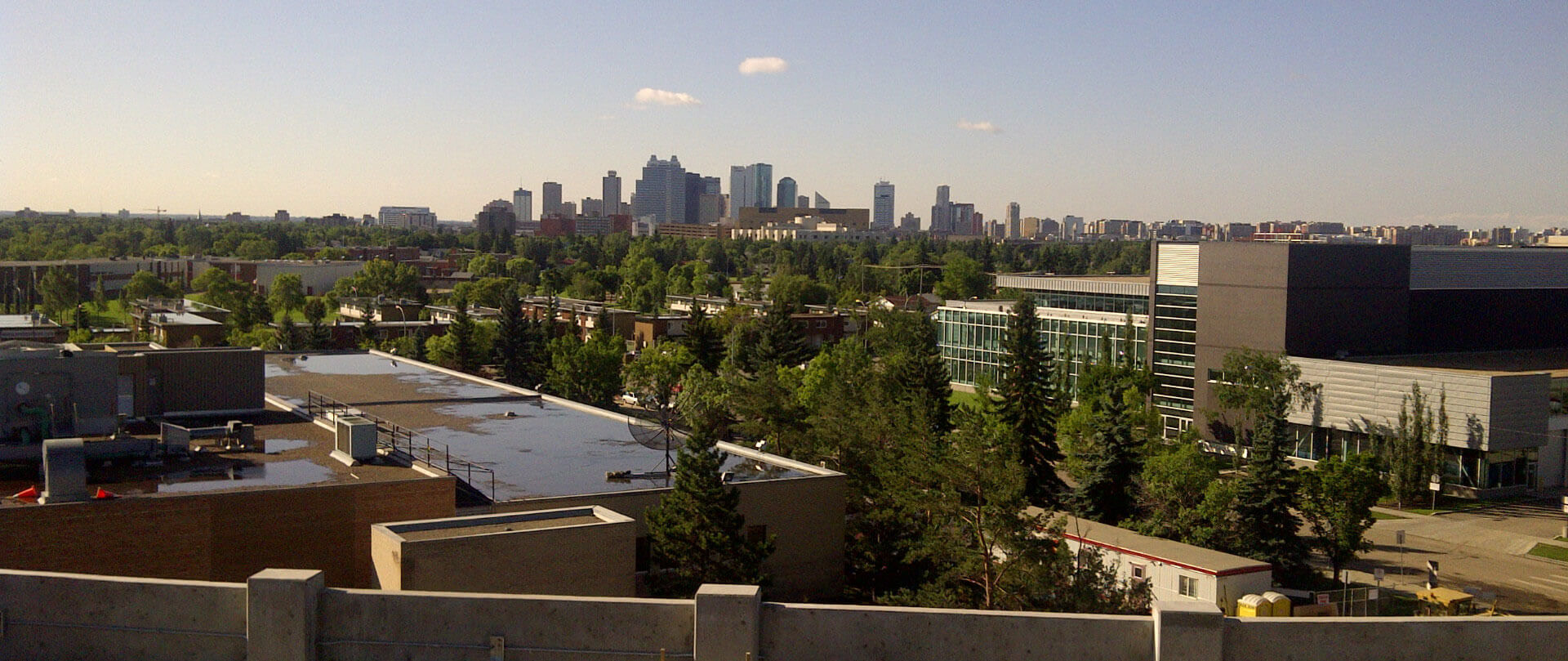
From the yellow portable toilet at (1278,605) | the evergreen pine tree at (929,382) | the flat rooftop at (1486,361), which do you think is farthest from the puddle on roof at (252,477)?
the flat rooftop at (1486,361)

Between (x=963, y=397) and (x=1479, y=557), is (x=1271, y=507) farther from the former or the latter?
(x=963, y=397)

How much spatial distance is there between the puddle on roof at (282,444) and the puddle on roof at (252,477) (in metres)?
1.64

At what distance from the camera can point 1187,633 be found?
8.34 meters

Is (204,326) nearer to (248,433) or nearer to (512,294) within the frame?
(512,294)

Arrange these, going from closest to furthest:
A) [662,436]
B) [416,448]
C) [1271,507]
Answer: [662,436], [416,448], [1271,507]

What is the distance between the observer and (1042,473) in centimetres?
4178

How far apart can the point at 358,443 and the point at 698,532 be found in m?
6.85

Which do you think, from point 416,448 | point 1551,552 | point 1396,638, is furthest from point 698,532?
point 1551,552

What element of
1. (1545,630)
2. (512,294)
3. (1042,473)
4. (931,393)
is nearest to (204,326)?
(512,294)

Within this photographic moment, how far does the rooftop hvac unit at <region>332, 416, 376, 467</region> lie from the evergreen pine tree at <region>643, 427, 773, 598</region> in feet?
18.1

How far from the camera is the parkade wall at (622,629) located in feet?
27.7

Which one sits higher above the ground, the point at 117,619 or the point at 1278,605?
the point at 117,619

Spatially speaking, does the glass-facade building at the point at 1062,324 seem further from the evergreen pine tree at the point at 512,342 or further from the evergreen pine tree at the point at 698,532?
the evergreen pine tree at the point at 698,532

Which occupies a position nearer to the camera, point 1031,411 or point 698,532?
point 698,532
